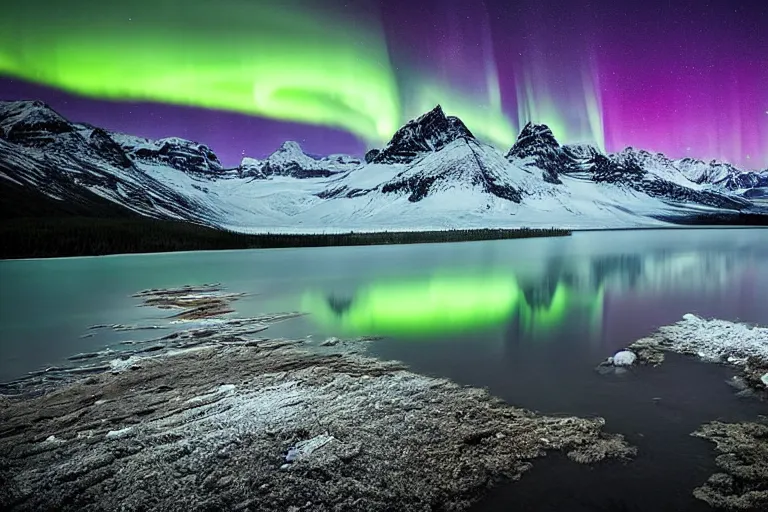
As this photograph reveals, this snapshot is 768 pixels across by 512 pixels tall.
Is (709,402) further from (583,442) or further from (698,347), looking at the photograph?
(698,347)

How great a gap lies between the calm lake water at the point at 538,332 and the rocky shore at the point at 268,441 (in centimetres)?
75

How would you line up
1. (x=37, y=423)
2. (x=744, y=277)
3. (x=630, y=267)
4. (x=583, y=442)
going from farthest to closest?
(x=630, y=267)
(x=744, y=277)
(x=37, y=423)
(x=583, y=442)

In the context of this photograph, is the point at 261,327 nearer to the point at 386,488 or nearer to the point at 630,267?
the point at 386,488

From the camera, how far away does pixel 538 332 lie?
17.2 meters

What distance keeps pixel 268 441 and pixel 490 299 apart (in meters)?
18.6

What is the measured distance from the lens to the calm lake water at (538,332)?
7.43 metres

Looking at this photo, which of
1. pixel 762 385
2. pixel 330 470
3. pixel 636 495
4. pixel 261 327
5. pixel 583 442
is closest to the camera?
pixel 636 495

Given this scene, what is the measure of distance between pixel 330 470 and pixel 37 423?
653 cm

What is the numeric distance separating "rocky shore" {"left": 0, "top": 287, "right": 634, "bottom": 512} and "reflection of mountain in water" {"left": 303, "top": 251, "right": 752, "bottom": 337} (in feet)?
22.7

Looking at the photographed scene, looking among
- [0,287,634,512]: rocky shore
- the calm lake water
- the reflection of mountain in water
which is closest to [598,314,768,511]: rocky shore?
the calm lake water

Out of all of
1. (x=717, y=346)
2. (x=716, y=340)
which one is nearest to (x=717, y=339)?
(x=716, y=340)

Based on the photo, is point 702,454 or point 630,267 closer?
point 702,454

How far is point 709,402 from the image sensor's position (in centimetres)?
994

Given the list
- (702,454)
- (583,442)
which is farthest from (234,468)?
(702,454)
